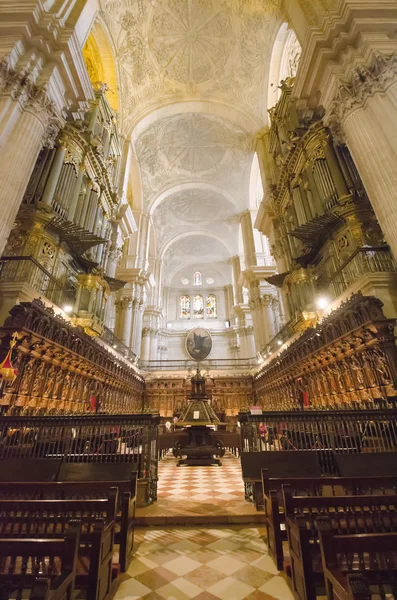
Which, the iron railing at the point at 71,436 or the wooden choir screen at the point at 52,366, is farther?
the wooden choir screen at the point at 52,366

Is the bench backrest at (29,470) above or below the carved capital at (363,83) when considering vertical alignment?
below

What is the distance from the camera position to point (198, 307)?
30.4 metres

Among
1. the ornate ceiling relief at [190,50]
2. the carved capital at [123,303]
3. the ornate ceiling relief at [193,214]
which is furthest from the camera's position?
the ornate ceiling relief at [193,214]

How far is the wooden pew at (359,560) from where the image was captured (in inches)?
42.5

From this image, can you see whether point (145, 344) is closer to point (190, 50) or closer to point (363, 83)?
point (363, 83)

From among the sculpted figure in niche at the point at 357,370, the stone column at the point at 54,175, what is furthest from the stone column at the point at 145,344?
the sculpted figure in niche at the point at 357,370

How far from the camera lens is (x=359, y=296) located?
6047mm

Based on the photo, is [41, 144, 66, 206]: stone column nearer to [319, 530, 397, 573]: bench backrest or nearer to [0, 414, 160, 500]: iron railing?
[0, 414, 160, 500]: iron railing

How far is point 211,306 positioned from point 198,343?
18.6 ft

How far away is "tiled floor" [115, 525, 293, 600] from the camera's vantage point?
1960 millimetres

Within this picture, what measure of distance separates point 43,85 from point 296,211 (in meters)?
9.21

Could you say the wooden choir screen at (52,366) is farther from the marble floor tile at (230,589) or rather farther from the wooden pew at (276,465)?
the marble floor tile at (230,589)

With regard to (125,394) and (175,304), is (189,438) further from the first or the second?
(175,304)

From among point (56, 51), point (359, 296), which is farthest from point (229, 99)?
point (359, 296)
